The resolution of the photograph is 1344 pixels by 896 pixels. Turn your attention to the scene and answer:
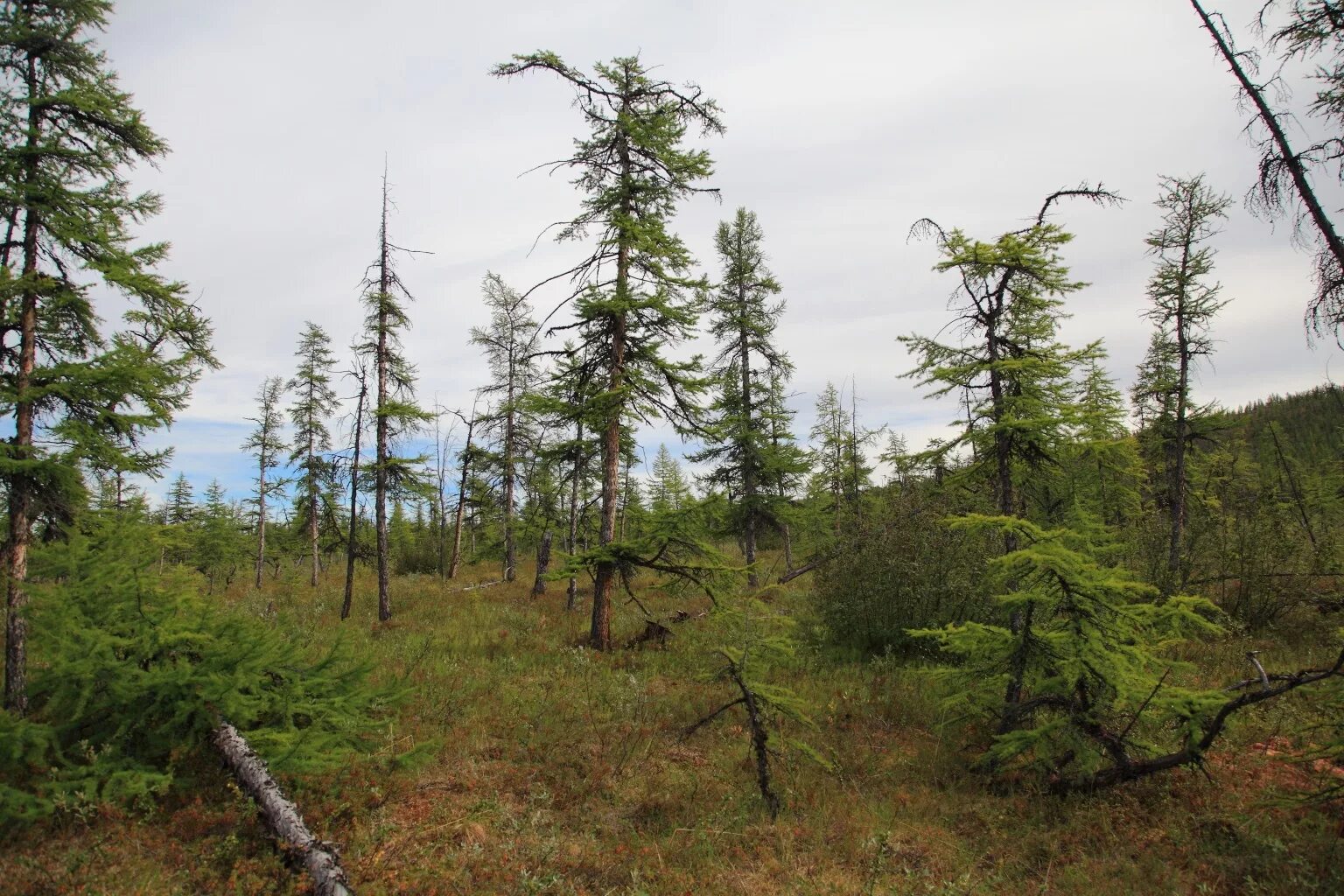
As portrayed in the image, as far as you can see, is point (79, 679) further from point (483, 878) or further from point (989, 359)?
point (989, 359)

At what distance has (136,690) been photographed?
6.25 meters

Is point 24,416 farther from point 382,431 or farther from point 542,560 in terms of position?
point 542,560

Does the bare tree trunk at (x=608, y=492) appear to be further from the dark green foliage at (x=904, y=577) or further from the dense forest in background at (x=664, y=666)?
the dark green foliage at (x=904, y=577)

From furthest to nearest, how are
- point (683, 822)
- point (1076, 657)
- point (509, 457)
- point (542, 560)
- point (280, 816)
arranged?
point (509, 457) → point (542, 560) → point (683, 822) → point (1076, 657) → point (280, 816)

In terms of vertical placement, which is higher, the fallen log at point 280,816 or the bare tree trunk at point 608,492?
the bare tree trunk at point 608,492

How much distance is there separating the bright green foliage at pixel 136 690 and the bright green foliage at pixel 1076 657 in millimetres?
8129

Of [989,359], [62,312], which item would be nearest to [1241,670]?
[989,359]

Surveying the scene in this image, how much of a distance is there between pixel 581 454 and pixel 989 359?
1030cm

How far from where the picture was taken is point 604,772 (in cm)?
806

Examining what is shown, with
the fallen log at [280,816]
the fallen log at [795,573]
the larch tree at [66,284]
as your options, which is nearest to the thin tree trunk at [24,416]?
the larch tree at [66,284]

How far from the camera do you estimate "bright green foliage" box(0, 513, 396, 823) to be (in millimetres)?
5945

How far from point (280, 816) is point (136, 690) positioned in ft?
7.60

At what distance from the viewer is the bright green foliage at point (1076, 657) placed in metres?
6.23

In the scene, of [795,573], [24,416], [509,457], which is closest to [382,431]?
[509,457]
